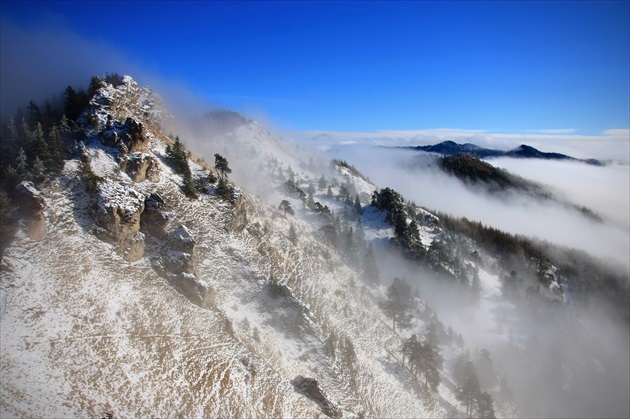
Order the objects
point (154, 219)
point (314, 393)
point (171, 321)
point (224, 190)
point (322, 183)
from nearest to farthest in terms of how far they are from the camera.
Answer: point (171, 321)
point (314, 393)
point (154, 219)
point (224, 190)
point (322, 183)

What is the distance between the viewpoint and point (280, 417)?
40.7m

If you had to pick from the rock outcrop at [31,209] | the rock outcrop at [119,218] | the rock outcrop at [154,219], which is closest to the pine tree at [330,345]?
the rock outcrop at [154,219]

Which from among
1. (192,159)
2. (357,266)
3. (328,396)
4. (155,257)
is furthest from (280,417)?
(357,266)

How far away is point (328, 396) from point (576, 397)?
282 ft

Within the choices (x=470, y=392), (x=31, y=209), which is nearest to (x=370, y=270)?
(x=470, y=392)

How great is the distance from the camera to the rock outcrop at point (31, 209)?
4025 cm

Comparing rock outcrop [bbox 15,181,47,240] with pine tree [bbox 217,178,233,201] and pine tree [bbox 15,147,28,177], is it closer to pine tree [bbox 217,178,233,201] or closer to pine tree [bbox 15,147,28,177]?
pine tree [bbox 15,147,28,177]

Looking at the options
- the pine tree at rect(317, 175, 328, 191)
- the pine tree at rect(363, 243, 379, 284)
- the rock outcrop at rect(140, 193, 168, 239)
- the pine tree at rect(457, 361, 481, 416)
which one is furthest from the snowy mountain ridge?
the pine tree at rect(317, 175, 328, 191)

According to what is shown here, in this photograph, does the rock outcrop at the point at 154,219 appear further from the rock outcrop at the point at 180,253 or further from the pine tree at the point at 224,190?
the pine tree at the point at 224,190

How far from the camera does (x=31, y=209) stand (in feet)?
133

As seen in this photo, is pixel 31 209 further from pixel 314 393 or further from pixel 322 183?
pixel 322 183

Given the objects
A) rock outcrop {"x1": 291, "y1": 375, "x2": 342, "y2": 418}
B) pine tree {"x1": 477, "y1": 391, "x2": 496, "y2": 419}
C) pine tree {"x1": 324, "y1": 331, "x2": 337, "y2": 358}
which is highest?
pine tree {"x1": 324, "y1": 331, "x2": 337, "y2": 358}

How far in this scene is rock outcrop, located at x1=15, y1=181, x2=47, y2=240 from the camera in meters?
40.2

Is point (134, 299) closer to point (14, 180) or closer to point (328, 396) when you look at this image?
point (14, 180)
